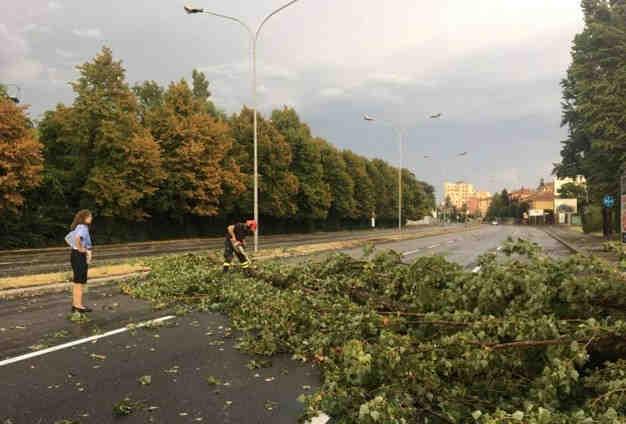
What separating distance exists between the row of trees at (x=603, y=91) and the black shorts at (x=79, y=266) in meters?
20.3

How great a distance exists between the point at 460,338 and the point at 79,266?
6471 mm

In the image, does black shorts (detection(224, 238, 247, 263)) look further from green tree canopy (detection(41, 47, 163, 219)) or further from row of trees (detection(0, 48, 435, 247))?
green tree canopy (detection(41, 47, 163, 219))

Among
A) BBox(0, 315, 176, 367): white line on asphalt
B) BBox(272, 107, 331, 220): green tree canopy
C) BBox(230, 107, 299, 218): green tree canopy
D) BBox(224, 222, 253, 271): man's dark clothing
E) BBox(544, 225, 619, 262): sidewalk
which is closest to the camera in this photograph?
BBox(0, 315, 176, 367): white line on asphalt

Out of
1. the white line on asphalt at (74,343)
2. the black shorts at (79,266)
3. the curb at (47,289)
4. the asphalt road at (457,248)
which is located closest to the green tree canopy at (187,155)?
the asphalt road at (457,248)

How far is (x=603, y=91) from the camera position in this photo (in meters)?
20.2

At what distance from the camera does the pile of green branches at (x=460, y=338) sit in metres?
3.36

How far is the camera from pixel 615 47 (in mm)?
21344

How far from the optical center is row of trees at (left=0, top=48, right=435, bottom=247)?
24328 millimetres

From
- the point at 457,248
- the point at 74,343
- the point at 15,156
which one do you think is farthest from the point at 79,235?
the point at 457,248

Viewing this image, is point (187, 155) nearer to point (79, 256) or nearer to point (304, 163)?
point (304, 163)

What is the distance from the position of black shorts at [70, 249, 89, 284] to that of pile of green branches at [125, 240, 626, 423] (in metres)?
2.74

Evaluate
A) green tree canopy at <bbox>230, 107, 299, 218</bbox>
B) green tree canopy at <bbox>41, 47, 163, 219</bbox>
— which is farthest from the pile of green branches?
green tree canopy at <bbox>230, 107, 299, 218</bbox>

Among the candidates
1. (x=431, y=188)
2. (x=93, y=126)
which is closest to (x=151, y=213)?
(x=93, y=126)

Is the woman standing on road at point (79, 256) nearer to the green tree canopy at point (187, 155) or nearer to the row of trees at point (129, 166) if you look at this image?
the row of trees at point (129, 166)
